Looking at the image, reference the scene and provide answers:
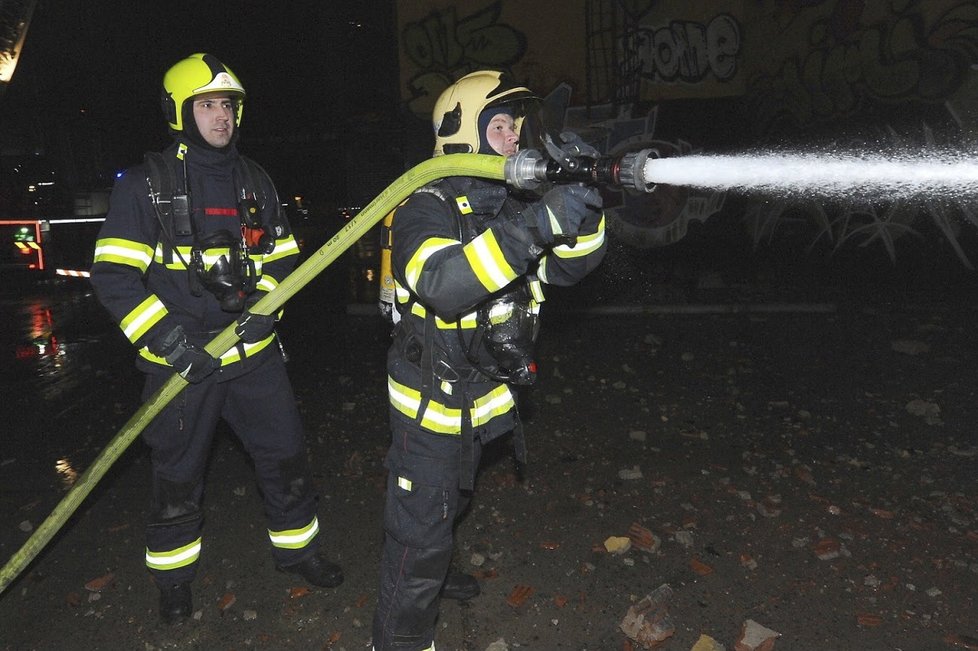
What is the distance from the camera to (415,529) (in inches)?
94.9

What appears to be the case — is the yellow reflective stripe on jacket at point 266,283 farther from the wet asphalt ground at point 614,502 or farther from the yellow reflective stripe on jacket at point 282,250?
the wet asphalt ground at point 614,502

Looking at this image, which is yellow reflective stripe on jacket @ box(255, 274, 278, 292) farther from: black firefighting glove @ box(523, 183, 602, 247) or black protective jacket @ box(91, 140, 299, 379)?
black firefighting glove @ box(523, 183, 602, 247)

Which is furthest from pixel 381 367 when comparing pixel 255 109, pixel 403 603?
pixel 255 109

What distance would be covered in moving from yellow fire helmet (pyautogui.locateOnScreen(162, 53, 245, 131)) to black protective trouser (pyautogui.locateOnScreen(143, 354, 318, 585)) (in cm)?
119

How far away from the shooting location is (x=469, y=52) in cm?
1195

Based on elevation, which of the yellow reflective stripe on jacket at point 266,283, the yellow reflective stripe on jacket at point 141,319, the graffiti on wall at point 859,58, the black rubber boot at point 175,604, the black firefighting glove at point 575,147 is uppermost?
the graffiti on wall at point 859,58

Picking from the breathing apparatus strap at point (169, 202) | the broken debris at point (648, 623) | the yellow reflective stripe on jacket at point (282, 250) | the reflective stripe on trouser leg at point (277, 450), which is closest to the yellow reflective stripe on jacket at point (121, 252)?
the breathing apparatus strap at point (169, 202)

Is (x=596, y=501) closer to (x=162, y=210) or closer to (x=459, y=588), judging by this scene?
(x=459, y=588)

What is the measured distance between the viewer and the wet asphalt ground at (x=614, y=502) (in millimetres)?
3094

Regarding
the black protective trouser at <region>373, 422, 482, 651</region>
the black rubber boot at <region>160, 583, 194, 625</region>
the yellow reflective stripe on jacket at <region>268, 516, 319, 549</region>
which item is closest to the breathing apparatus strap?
the black protective trouser at <region>373, 422, 482, 651</region>

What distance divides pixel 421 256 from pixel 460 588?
187 centimetres

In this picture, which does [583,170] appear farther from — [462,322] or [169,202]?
[169,202]

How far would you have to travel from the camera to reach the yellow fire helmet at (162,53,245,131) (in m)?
3.00

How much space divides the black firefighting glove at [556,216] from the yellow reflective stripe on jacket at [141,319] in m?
1.74
